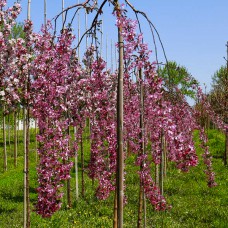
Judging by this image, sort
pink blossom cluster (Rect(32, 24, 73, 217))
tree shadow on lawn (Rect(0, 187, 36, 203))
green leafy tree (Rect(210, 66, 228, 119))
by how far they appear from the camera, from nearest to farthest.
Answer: pink blossom cluster (Rect(32, 24, 73, 217))
tree shadow on lawn (Rect(0, 187, 36, 203))
green leafy tree (Rect(210, 66, 228, 119))

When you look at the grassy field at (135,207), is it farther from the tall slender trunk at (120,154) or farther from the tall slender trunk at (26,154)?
the tall slender trunk at (120,154)

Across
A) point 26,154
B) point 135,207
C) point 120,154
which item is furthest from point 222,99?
point 120,154

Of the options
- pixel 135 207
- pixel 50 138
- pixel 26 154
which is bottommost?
pixel 135 207

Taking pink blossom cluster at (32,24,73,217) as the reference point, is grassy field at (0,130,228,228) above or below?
below

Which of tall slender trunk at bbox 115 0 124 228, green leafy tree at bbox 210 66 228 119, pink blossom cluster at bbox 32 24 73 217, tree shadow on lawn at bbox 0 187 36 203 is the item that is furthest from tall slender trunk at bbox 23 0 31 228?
green leafy tree at bbox 210 66 228 119

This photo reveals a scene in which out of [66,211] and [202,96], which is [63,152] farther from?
[202,96]

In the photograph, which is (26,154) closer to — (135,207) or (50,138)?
(50,138)

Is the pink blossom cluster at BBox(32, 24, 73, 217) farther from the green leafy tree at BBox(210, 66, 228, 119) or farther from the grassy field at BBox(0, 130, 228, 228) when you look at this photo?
the green leafy tree at BBox(210, 66, 228, 119)

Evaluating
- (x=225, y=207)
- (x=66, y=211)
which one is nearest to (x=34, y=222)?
(x=66, y=211)

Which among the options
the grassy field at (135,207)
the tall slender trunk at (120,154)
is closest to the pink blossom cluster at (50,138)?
the grassy field at (135,207)

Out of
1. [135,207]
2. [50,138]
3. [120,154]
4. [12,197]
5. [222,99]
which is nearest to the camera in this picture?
[120,154]

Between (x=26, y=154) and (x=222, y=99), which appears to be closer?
(x=26, y=154)

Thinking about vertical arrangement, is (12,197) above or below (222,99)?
below

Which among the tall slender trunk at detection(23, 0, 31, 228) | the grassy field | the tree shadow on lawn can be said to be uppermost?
the tall slender trunk at detection(23, 0, 31, 228)
